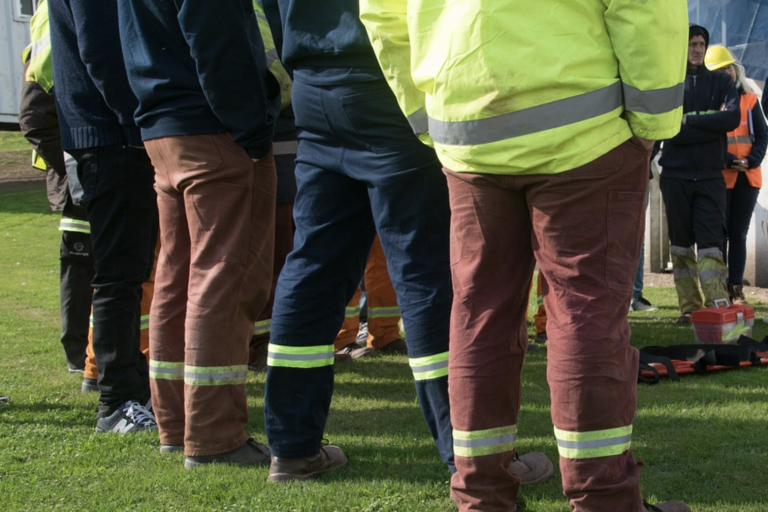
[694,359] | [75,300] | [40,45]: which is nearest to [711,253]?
[694,359]

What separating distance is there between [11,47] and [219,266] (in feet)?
→ 58.1

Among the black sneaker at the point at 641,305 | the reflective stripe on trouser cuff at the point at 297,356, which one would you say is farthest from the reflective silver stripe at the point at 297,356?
the black sneaker at the point at 641,305

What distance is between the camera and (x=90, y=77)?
175 inches

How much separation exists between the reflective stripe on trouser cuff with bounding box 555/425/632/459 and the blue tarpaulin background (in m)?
8.88

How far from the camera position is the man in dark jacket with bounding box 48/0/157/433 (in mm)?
4449

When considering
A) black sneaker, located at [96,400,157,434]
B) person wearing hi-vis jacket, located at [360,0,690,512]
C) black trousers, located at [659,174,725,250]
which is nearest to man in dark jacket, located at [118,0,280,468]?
black sneaker, located at [96,400,157,434]

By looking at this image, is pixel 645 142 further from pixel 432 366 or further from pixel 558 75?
pixel 432 366

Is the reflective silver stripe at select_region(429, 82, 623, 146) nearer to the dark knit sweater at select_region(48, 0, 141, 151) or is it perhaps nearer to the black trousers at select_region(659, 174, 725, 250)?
the dark knit sweater at select_region(48, 0, 141, 151)

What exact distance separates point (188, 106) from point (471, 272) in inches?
60.5

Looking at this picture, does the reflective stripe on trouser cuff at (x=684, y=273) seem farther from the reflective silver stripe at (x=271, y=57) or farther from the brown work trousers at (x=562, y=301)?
the brown work trousers at (x=562, y=301)

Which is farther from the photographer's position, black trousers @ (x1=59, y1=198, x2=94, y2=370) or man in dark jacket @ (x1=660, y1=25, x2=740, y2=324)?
man in dark jacket @ (x1=660, y1=25, x2=740, y2=324)

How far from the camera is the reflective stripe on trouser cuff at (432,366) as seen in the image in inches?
132

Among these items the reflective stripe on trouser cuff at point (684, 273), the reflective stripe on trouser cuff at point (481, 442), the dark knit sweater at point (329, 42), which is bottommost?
the reflective stripe on trouser cuff at point (684, 273)

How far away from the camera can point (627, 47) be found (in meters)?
2.65
